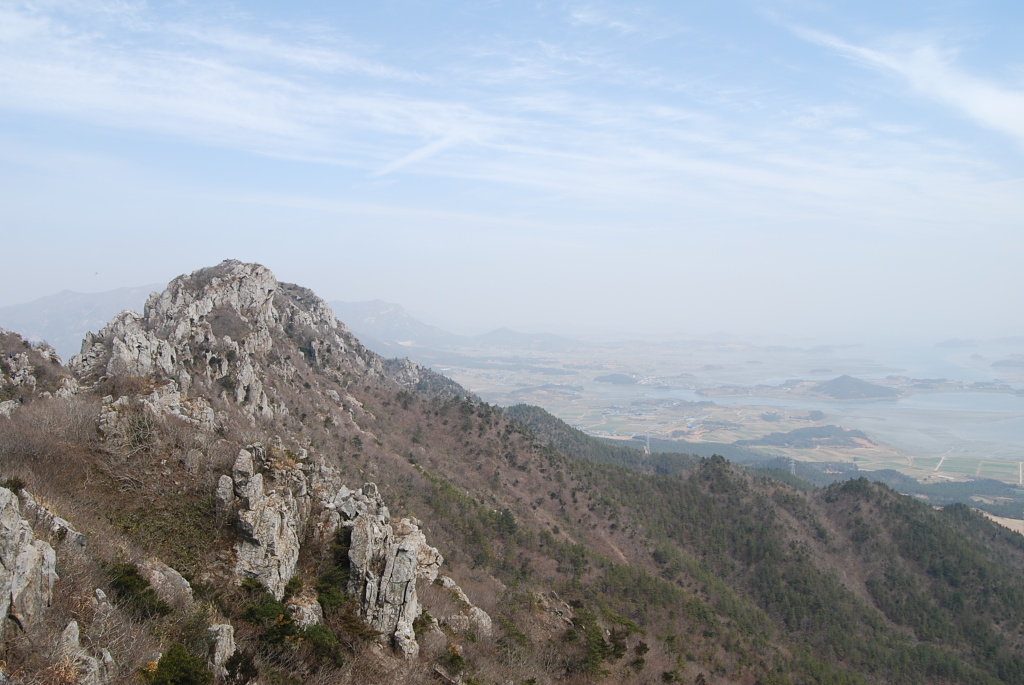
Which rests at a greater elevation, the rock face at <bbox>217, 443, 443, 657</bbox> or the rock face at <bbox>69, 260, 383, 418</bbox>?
the rock face at <bbox>69, 260, 383, 418</bbox>

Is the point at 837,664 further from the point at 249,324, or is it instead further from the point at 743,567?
the point at 249,324

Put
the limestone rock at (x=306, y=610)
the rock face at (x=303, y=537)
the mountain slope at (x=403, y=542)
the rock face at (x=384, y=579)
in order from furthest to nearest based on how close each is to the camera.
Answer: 1. the rock face at (x=384, y=579)
2. the rock face at (x=303, y=537)
3. the limestone rock at (x=306, y=610)
4. the mountain slope at (x=403, y=542)

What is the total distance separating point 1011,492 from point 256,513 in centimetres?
19814

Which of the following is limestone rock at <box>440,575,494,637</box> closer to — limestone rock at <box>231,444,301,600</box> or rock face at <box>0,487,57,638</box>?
limestone rock at <box>231,444,301,600</box>

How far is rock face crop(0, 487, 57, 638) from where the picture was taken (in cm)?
1132

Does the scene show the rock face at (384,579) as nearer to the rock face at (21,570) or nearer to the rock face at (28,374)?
the rock face at (21,570)

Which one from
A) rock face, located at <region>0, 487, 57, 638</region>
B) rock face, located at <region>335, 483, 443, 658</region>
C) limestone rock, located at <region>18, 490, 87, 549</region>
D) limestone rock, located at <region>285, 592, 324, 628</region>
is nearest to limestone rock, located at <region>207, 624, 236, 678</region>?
limestone rock, located at <region>285, 592, 324, 628</region>

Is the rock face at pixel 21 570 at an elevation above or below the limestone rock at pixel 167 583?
above

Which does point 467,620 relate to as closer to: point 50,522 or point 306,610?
point 306,610

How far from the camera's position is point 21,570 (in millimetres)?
11680

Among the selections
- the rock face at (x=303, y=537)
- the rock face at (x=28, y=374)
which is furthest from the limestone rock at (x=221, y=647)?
the rock face at (x=28, y=374)

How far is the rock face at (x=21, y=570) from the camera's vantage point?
11.3 meters

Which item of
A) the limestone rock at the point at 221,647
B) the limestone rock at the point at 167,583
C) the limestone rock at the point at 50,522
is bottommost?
the limestone rock at the point at 221,647

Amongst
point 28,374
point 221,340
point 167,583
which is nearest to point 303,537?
point 167,583
